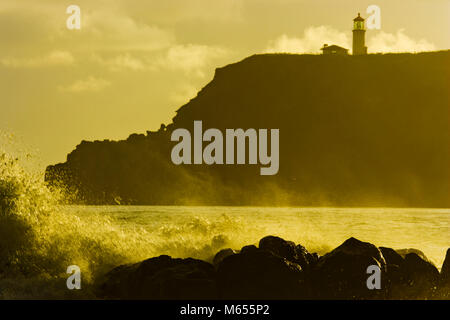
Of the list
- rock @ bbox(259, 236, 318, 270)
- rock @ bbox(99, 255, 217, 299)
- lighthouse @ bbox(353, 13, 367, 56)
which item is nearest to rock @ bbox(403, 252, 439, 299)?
rock @ bbox(259, 236, 318, 270)

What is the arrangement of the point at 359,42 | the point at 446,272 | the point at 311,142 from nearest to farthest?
the point at 446,272, the point at 311,142, the point at 359,42

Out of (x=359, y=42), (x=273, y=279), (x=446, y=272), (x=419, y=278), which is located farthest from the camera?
(x=359, y=42)

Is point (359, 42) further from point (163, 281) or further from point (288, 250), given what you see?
point (163, 281)

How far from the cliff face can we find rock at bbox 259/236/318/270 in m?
77.7

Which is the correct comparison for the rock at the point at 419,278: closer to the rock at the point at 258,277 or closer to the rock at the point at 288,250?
the rock at the point at 288,250

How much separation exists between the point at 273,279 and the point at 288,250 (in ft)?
5.12

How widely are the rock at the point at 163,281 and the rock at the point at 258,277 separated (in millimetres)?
290

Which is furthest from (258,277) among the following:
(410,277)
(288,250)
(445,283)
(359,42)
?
(359,42)

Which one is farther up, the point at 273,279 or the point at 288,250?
the point at 288,250

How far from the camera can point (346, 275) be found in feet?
45.7

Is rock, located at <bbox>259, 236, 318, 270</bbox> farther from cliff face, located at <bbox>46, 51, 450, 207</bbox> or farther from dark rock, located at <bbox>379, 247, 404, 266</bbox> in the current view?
cliff face, located at <bbox>46, 51, 450, 207</bbox>

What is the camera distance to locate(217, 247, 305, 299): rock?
1355cm
